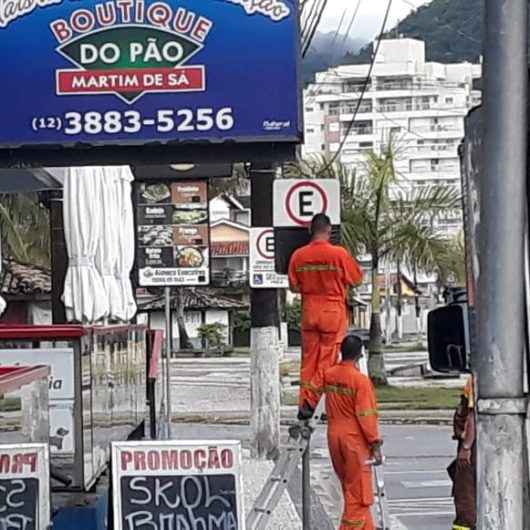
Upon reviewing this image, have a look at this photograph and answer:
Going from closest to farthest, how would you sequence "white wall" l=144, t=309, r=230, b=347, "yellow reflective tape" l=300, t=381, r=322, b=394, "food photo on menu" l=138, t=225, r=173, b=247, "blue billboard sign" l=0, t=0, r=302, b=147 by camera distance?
"blue billboard sign" l=0, t=0, r=302, b=147, "yellow reflective tape" l=300, t=381, r=322, b=394, "food photo on menu" l=138, t=225, r=173, b=247, "white wall" l=144, t=309, r=230, b=347

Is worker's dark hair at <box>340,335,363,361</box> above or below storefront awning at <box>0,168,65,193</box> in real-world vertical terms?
below

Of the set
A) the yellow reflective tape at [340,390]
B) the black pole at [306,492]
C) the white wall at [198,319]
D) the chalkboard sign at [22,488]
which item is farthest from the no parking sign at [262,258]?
the white wall at [198,319]

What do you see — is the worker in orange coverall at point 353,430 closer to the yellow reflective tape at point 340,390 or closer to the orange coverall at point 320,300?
the yellow reflective tape at point 340,390

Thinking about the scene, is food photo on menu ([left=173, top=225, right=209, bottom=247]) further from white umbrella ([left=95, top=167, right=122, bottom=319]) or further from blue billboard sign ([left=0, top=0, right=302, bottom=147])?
blue billboard sign ([left=0, top=0, right=302, bottom=147])

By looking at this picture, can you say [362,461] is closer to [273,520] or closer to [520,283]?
[273,520]

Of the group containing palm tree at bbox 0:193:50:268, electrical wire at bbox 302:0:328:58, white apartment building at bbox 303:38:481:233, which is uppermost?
white apartment building at bbox 303:38:481:233

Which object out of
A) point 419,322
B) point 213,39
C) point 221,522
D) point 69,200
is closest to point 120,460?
point 221,522

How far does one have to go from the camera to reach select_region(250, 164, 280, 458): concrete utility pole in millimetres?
16375

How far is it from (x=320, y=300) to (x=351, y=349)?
64 cm

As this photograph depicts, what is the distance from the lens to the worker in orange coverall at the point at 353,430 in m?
10.3

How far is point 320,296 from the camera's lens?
10734 mm

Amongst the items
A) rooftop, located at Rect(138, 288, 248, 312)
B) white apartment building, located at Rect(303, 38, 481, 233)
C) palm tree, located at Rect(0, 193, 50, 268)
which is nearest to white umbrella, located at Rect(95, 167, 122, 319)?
palm tree, located at Rect(0, 193, 50, 268)

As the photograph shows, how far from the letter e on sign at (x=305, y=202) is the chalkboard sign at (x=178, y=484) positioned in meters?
3.60

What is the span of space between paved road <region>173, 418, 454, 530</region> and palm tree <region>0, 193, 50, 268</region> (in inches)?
438
